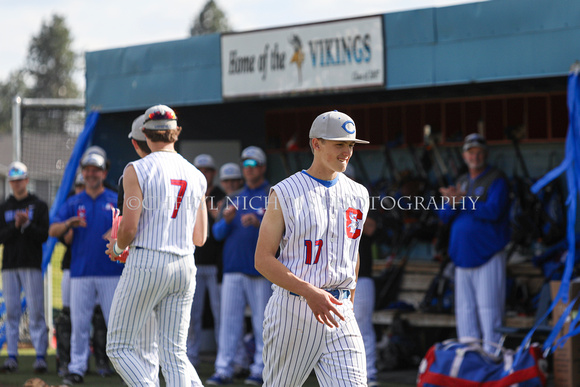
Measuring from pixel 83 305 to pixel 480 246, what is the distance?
3316 mm

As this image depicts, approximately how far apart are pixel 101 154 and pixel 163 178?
3216 millimetres

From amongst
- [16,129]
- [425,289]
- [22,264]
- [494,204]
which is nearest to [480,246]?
[494,204]

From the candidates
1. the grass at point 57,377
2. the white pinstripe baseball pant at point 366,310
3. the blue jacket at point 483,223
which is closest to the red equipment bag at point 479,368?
the white pinstripe baseball pant at point 366,310

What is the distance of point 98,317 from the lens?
8281 mm

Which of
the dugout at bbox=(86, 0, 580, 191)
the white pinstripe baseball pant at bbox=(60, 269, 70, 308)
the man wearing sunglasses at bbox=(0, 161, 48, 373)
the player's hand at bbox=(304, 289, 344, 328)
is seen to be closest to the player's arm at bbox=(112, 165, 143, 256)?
the player's hand at bbox=(304, 289, 344, 328)

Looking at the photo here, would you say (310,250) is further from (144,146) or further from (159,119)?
(144,146)

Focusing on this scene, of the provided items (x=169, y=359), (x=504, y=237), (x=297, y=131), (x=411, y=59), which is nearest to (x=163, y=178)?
(x=169, y=359)

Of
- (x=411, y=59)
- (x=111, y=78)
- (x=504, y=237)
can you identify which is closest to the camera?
(x=411, y=59)

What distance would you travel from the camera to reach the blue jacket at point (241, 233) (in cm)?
757

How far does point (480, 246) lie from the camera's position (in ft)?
24.4

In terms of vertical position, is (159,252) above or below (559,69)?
below

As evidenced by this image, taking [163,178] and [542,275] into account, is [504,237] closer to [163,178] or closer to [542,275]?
[542,275]

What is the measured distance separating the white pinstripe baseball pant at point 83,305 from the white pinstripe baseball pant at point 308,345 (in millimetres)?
3836

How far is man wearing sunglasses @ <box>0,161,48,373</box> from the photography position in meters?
8.32
